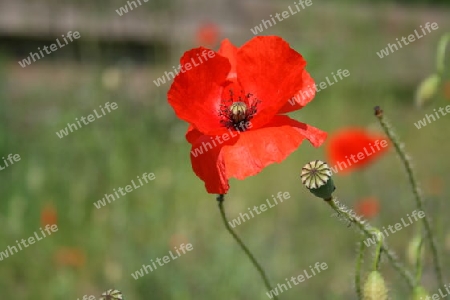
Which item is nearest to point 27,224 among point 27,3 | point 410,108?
point 27,3

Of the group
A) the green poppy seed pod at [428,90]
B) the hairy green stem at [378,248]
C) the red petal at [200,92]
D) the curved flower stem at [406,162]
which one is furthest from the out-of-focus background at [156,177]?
the red petal at [200,92]

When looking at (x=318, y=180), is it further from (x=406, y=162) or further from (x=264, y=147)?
(x=406, y=162)

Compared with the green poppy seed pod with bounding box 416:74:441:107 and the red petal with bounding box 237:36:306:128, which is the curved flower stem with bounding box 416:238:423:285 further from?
the green poppy seed pod with bounding box 416:74:441:107

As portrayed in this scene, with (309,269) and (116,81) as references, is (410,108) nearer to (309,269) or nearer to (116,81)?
(309,269)

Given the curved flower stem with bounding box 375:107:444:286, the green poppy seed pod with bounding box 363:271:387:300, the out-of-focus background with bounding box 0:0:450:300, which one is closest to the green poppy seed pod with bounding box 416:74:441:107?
the out-of-focus background with bounding box 0:0:450:300

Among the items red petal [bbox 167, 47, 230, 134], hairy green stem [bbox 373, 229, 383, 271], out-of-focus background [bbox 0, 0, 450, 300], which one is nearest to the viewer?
hairy green stem [bbox 373, 229, 383, 271]

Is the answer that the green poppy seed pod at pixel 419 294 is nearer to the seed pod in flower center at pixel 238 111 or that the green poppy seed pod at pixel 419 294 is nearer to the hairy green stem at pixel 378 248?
the hairy green stem at pixel 378 248
